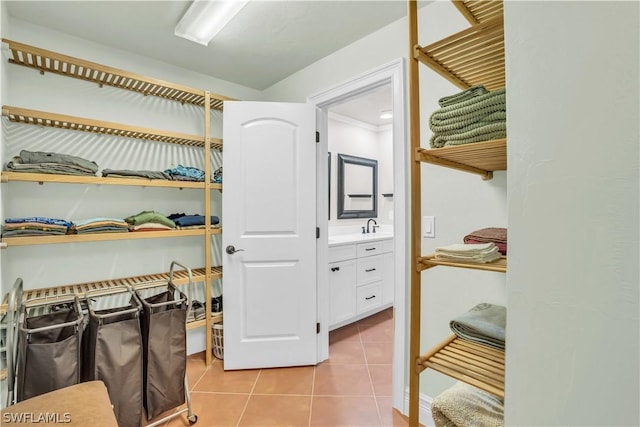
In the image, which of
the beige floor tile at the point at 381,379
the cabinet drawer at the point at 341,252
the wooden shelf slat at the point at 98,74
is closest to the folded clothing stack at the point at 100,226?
the wooden shelf slat at the point at 98,74

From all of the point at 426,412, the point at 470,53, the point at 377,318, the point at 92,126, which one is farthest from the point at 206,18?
the point at 377,318

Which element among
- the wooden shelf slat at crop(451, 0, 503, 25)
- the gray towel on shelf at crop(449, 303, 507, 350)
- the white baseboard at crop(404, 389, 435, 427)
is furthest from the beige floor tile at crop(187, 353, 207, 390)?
the wooden shelf slat at crop(451, 0, 503, 25)

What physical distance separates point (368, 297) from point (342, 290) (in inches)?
17.3

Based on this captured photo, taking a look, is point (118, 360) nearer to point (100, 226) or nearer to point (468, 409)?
point (100, 226)

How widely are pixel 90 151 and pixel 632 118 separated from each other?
267cm

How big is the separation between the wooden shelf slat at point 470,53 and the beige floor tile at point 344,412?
1835 mm

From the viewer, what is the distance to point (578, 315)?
589mm

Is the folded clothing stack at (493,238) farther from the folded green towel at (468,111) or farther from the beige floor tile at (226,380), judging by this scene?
the beige floor tile at (226,380)

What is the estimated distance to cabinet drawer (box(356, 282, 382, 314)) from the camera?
3.07 m

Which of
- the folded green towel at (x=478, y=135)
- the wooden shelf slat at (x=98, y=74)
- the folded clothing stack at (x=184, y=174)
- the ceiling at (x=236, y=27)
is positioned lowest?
the folded green towel at (x=478, y=135)

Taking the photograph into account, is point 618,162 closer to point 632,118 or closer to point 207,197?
point 632,118

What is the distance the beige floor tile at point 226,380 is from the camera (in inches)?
79.6

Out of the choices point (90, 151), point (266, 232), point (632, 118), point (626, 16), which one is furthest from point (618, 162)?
point (90, 151)

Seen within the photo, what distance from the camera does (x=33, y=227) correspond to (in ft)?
5.42
